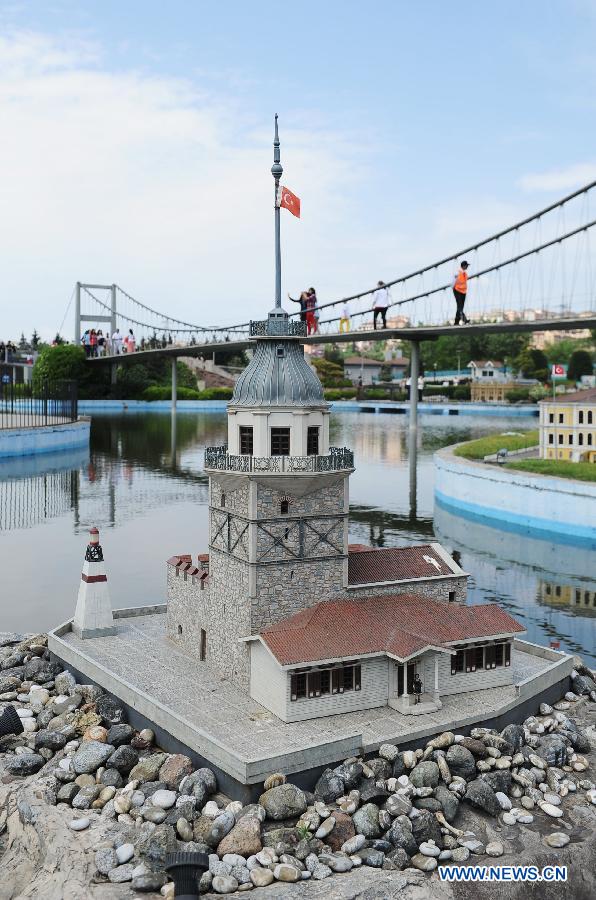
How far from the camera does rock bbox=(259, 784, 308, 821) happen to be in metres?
17.5

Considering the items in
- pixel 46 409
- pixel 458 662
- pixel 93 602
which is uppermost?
pixel 46 409

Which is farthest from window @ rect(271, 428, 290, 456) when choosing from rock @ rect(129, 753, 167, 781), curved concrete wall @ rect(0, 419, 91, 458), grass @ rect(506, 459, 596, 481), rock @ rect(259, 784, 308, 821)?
curved concrete wall @ rect(0, 419, 91, 458)

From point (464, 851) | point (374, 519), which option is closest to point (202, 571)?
point (464, 851)

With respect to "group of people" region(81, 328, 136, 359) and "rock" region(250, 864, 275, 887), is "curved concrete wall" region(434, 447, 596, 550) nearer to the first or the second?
"rock" region(250, 864, 275, 887)

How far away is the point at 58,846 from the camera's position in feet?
56.0

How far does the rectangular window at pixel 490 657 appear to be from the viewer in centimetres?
2330

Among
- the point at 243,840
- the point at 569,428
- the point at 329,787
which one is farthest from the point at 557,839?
the point at 569,428

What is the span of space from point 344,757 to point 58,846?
6.01m

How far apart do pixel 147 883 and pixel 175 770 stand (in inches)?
133

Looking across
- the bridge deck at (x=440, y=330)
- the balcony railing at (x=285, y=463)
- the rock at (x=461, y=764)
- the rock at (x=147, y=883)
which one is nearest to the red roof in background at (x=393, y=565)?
the balcony railing at (x=285, y=463)

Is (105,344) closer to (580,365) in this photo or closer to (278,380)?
(580,365)

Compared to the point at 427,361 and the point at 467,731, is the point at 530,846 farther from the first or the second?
the point at 427,361

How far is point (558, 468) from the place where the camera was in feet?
176

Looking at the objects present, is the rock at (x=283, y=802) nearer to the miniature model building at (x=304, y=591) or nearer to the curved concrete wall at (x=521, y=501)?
the miniature model building at (x=304, y=591)
